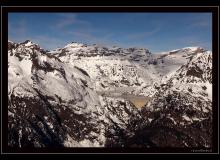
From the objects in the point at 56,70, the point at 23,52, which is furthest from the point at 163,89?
the point at 23,52

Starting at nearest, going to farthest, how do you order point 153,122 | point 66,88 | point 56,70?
Result: point 153,122
point 66,88
point 56,70

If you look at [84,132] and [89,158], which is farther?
[84,132]

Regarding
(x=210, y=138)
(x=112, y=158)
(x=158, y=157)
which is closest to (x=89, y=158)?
(x=112, y=158)

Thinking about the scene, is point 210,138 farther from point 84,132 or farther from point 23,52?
point 23,52

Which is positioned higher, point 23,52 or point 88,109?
point 23,52
